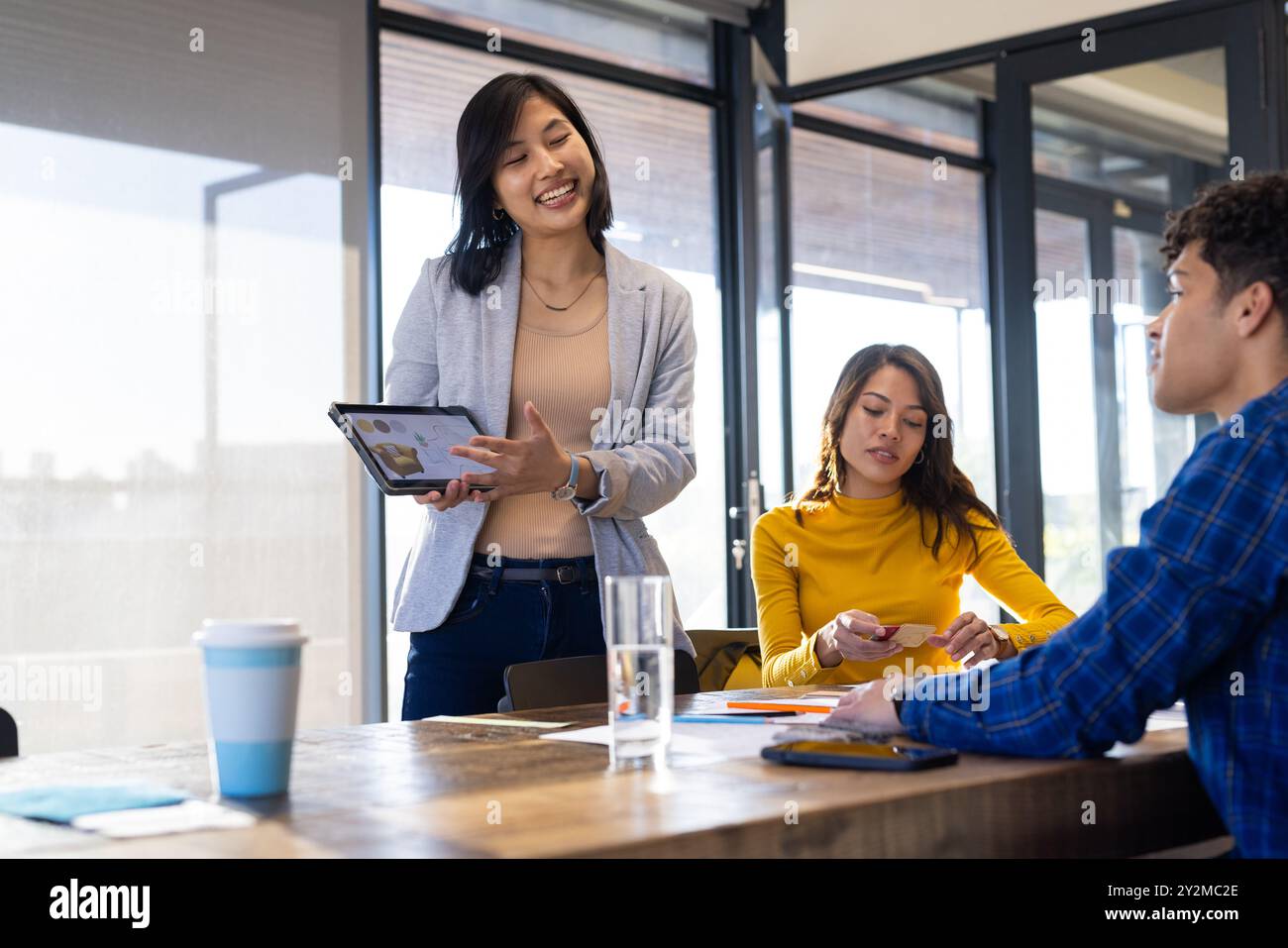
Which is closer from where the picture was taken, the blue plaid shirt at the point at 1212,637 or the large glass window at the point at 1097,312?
the blue plaid shirt at the point at 1212,637

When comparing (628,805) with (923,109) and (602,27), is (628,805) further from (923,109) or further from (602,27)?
(923,109)

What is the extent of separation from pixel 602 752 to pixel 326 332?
112 inches

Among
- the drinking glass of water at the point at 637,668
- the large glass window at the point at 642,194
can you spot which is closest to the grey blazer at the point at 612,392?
the drinking glass of water at the point at 637,668

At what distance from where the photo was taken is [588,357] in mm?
2236

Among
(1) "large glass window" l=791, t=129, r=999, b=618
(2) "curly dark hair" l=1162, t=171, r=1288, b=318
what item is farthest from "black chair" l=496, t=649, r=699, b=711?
(1) "large glass window" l=791, t=129, r=999, b=618

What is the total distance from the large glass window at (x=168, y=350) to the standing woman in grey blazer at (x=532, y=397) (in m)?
1.51

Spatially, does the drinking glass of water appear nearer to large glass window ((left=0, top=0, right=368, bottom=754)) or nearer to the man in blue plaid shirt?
the man in blue plaid shirt

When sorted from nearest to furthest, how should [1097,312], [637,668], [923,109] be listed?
[637,668], [1097,312], [923,109]

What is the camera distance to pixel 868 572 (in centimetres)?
261

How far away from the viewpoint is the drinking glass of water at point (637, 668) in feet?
4.36

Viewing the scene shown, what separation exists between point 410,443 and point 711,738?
73 cm

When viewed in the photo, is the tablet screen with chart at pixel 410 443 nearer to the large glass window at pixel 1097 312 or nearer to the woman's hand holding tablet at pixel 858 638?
the woman's hand holding tablet at pixel 858 638

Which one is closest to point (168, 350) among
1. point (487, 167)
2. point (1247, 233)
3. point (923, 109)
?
point (487, 167)
